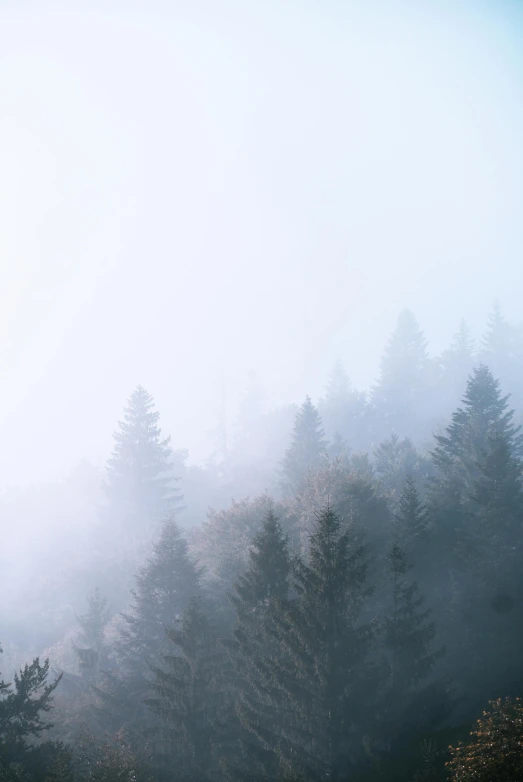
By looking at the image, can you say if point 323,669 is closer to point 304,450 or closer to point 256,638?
point 256,638

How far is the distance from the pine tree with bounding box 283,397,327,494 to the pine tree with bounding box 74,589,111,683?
22.7 metres

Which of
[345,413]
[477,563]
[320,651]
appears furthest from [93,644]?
[345,413]

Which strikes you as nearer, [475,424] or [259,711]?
[259,711]

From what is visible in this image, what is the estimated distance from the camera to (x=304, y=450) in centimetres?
5306

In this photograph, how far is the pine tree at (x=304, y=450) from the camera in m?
51.2

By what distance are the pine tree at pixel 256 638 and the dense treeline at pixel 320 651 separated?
0.09m

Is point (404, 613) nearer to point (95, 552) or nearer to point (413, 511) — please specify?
point (413, 511)

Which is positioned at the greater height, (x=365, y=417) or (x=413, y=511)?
(x=365, y=417)

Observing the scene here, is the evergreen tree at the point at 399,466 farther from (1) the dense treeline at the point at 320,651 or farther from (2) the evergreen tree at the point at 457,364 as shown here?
(2) the evergreen tree at the point at 457,364

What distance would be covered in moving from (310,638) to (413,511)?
11.2 meters

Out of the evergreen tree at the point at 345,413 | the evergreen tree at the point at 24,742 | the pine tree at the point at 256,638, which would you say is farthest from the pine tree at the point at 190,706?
the evergreen tree at the point at 345,413

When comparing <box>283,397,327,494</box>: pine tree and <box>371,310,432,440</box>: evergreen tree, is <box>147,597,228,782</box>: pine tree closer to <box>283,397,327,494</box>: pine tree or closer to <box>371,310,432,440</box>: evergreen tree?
<box>283,397,327,494</box>: pine tree

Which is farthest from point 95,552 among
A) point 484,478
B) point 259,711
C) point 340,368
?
point 340,368

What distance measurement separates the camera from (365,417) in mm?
74438
